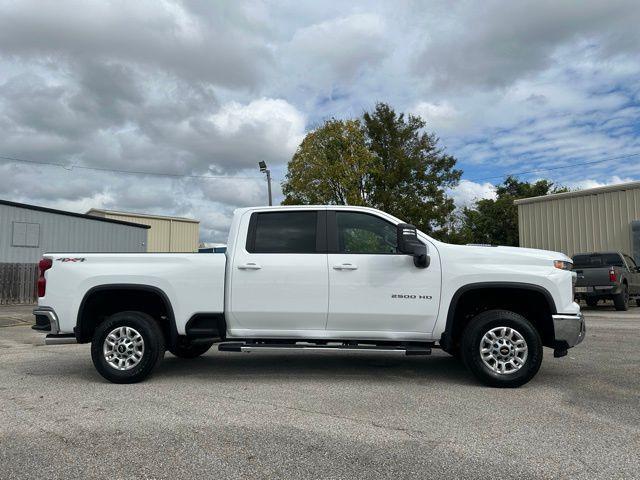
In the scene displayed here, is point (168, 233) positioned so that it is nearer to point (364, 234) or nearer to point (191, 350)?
point (191, 350)

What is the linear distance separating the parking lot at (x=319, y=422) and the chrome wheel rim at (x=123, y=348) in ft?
0.87

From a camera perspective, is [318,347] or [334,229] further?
[334,229]

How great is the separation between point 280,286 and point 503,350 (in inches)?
95.7

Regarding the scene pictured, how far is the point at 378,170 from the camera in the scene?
105 ft

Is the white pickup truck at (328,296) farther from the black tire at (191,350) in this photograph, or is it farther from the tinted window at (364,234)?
the black tire at (191,350)

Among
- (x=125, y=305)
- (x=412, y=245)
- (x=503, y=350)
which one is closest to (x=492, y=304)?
(x=503, y=350)

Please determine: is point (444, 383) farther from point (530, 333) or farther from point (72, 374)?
point (72, 374)

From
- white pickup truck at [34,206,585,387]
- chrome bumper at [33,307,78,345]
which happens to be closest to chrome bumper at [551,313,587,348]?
white pickup truck at [34,206,585,387]

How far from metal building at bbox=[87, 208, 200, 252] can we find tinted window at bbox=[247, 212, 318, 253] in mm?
37351

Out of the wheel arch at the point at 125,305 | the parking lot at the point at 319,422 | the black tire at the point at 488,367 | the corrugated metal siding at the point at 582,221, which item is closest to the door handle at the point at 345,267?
the parking lot at the point at 319,422

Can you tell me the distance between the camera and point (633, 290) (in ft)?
55.9

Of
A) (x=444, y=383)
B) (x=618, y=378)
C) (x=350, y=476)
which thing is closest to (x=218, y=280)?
(x=444, y=383)

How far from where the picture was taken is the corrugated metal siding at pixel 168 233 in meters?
43.2

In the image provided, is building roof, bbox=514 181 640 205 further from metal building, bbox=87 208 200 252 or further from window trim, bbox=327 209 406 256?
metal building, bbox=87 208 200 252
